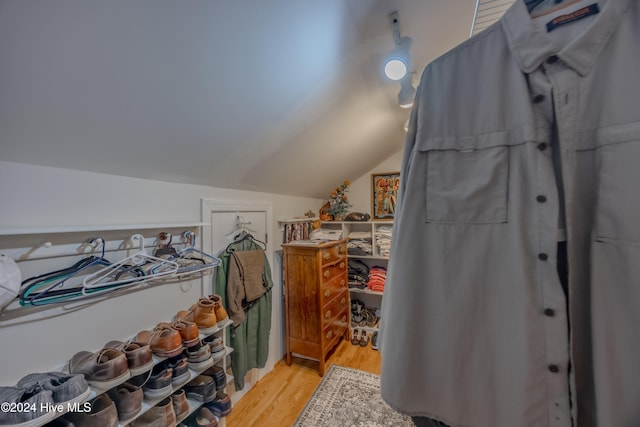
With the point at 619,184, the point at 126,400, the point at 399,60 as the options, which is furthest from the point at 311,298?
the point at 619,184

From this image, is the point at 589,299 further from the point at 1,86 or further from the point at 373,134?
the point at 373,134

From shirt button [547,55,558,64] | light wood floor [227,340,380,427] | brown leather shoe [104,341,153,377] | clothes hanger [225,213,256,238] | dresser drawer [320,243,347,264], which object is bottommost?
light wood floor [227,340,380,427]

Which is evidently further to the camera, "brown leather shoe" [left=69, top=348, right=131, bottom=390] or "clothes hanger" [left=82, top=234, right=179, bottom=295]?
"clothes hanger" [left=82, top=234, right=179, bottom=295]

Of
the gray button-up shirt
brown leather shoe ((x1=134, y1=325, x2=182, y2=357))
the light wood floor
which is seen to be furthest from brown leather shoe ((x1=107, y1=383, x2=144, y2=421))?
the gray button-up shirt

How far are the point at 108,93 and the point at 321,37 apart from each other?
34.5 inches

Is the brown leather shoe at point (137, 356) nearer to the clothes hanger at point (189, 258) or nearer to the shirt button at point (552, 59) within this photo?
the clothes hanger at point (189, 258)

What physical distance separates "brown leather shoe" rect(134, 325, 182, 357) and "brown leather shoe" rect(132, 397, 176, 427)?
0.77ft

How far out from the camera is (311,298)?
2.22 metres

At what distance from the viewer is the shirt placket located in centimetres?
45

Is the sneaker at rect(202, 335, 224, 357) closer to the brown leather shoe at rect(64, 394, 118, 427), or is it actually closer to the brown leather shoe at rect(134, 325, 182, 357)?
the brown leather shoe at rect(134, 325, 182, 357)

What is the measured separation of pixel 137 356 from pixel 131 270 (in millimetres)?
382

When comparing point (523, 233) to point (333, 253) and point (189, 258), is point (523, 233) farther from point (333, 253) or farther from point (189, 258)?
point (333, 253)

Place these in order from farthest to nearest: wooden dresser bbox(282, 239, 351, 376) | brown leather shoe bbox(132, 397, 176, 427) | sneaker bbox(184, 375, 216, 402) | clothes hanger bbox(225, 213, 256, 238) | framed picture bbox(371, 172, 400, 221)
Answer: framed picture bbox(371, 172, 400, 221)
wooden dresser bbox(282, 239, 351, 376)
clothes hanger bbox(225, 213, 256, 238)
sneaker bbox(184, 375, 216, 402)
brown leather shoe bbox(132, 397, 176, 427)

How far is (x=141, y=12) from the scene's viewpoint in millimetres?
730
